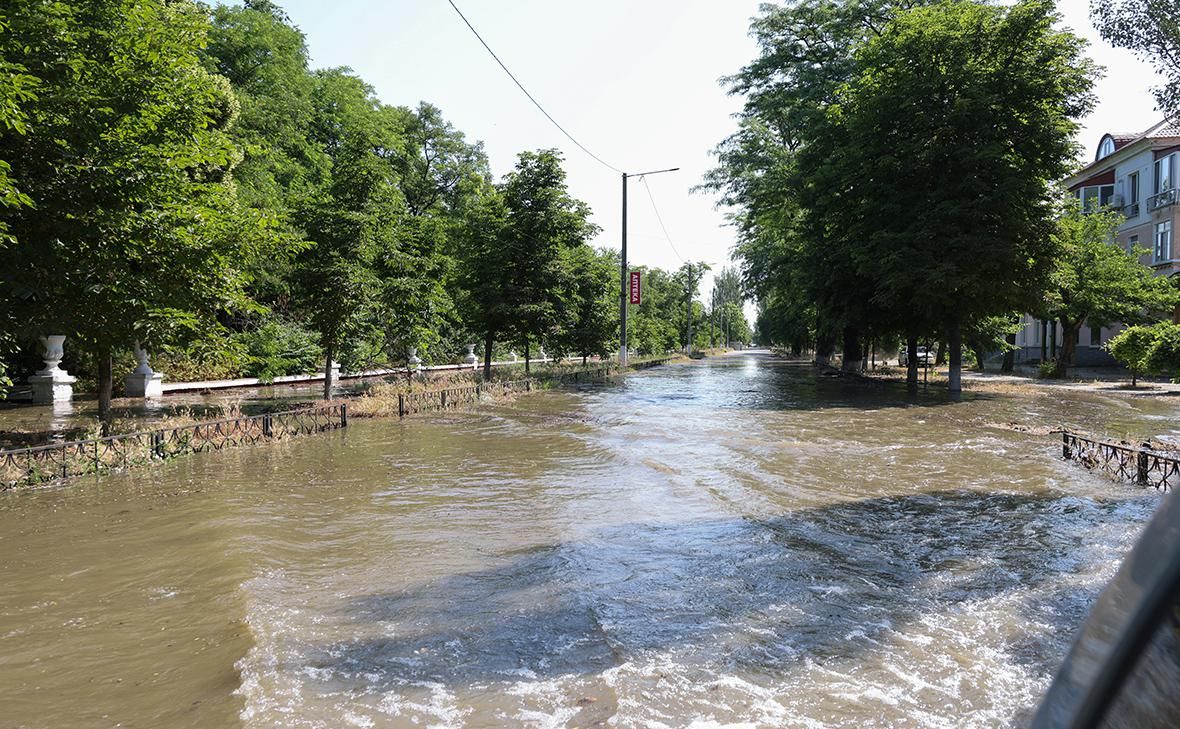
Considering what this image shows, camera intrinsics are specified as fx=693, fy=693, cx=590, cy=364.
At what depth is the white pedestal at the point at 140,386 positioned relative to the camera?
70.7 ft

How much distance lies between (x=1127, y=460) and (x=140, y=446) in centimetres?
1580

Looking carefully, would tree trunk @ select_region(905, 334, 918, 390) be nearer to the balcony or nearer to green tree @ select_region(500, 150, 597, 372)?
green tree @ select_region(500, 150, 597, 372)

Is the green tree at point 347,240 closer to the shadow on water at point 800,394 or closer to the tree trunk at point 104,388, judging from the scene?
the tree trunk at point 104,388


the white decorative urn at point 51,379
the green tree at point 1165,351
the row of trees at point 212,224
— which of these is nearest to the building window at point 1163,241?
the green tree at point 1165,351

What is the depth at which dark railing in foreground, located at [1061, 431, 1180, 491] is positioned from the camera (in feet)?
31.8

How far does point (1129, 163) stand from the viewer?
41.4 m

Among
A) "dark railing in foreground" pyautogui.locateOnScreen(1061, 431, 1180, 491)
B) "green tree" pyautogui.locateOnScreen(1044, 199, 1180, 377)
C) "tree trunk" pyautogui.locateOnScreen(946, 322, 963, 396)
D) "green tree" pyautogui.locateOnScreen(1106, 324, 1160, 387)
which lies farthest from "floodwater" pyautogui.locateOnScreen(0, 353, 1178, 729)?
"green tree" pyautogui.locateOnScreen(1044, 199, 1180, 377)

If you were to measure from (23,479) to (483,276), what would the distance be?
18504mm

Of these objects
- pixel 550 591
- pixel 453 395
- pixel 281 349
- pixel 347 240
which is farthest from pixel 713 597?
pixel 281 349

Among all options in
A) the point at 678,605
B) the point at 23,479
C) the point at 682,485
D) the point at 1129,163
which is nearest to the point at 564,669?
the point at 678,605

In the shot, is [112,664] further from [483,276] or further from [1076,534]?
[483,276]

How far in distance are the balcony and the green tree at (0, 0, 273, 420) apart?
1729 inches

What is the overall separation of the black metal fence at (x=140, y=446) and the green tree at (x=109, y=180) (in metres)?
1.80

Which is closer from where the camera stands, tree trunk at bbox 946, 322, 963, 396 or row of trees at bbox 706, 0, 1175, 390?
row of trees at bbox 706, 0, 1175, 390
